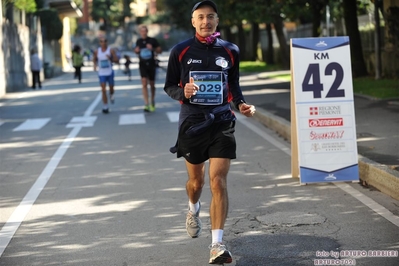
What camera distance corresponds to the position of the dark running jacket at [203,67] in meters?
6.64

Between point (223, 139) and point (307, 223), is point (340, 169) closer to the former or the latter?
point (307, 223)

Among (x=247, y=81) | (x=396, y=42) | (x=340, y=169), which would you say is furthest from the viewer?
(x=247, y=81)

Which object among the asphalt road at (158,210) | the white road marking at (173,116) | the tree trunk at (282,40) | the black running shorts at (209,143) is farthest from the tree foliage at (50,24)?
the black running shorts at (209,143)

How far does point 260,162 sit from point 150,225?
4196mm

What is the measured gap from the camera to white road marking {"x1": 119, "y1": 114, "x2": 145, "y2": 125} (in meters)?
18.6

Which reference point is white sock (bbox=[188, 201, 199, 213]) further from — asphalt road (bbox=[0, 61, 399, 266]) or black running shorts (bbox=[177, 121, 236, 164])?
black running shorts (bbox=[177, 121, 236, 164])

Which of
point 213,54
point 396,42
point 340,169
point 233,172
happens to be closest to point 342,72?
point 340,169

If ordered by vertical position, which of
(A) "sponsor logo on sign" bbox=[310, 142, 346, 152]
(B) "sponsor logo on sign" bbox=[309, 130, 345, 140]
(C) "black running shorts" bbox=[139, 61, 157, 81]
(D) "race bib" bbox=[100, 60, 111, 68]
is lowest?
(A) "sponsor logo on sign" bbox=[310, 142, 346, 152]

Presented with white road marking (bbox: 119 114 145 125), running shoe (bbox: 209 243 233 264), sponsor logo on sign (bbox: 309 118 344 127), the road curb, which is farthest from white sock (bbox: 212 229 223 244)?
white road marking (bbox: 119 114 145 125)

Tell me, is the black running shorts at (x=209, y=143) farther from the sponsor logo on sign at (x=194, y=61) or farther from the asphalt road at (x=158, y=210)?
the asphalt road at (x=158, y=210)

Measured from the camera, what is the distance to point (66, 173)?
11539 millimetres

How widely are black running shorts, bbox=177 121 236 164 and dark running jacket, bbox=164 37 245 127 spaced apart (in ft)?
0.28

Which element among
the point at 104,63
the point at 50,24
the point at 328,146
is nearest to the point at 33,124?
the point at 104,63

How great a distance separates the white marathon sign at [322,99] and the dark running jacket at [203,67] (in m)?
3.31
